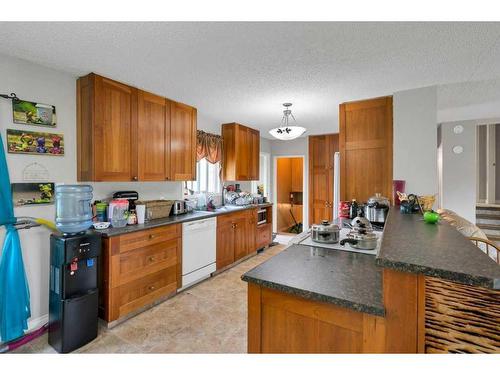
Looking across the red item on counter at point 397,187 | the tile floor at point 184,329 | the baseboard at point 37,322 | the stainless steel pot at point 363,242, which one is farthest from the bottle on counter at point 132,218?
the red item on counter at point 397,187

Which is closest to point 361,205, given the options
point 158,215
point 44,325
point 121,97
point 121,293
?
point 158,215

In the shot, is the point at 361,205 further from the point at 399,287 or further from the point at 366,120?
the point at 399,287

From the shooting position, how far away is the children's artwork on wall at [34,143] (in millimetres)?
2057

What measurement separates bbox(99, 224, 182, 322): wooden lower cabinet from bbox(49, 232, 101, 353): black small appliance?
0.45 ft

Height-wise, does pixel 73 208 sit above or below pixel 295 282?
above

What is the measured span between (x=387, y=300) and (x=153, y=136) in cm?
284

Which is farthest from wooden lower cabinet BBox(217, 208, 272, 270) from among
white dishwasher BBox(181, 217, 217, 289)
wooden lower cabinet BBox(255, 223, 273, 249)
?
white dishwasher BBox(181, 217, 217, 289)

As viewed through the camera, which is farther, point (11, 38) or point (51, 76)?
point (51, 76)

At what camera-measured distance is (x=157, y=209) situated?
3.01 meters

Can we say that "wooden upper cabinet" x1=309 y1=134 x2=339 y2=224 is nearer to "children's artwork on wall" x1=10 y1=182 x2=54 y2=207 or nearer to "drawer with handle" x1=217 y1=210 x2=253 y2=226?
"drawer with handle" x1=217 y1=210 x2=253 y2=226

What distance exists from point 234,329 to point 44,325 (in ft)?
5.68

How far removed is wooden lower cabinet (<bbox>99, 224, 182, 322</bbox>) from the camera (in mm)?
2227

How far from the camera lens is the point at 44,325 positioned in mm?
2215

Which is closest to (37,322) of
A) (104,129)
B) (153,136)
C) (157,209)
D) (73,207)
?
(73,207)
